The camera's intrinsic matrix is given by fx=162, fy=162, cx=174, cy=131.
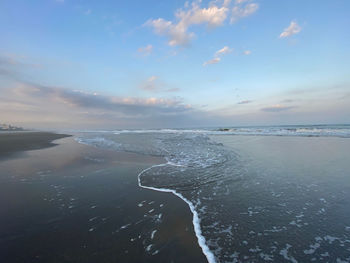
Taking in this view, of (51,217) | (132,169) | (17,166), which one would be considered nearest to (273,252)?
(51,217)

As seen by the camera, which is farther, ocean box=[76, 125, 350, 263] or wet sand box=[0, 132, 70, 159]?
wet sand box=[0, 132, 70, 159]

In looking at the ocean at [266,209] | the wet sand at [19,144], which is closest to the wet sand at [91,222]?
the ocean at [266,209]

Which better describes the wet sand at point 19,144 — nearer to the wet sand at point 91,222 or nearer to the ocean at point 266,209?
the wet sand at point 91,222

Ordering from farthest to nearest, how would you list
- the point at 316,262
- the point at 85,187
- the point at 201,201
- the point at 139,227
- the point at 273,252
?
1. the point at 85,187
2. the point at 201,201
3. the point at 139,227
4. the point at 273,252
5. the point at 316,262

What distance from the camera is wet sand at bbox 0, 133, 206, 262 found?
2580mm

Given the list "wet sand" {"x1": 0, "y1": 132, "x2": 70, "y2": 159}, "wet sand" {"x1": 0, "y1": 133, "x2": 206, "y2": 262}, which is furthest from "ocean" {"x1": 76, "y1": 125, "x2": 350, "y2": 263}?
"wet sand" {"x1": 0, "y1": 132, "x2": 70, "y2": 159}

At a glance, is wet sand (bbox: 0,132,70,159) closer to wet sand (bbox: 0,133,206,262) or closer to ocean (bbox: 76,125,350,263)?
wet sand (bbox: 0,133,206,262)

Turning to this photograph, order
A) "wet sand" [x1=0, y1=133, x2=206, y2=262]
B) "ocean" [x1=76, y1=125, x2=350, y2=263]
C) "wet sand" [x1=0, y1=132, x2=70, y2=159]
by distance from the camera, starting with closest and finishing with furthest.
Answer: "wet sand" [x1=0, y1=133, x2=206, y2=262] < "ocean" [x1=76, y1=125, x2=350, y2=263] < "wet sand" [x1=0, y1=132, x2=70, y2=159]

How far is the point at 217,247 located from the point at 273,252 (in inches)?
35.0

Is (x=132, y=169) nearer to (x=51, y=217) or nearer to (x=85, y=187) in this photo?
(x=85, y=187)

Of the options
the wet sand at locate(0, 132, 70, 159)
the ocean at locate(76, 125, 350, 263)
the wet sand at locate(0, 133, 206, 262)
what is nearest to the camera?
the wet sand at locate(0, 133, 206, 262)

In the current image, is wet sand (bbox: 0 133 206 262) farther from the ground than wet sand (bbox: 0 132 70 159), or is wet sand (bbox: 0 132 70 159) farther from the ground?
wet sand (bbox: 0 132 70 159)

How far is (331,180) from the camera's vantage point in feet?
18.6

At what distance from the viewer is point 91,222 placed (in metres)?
3.44
